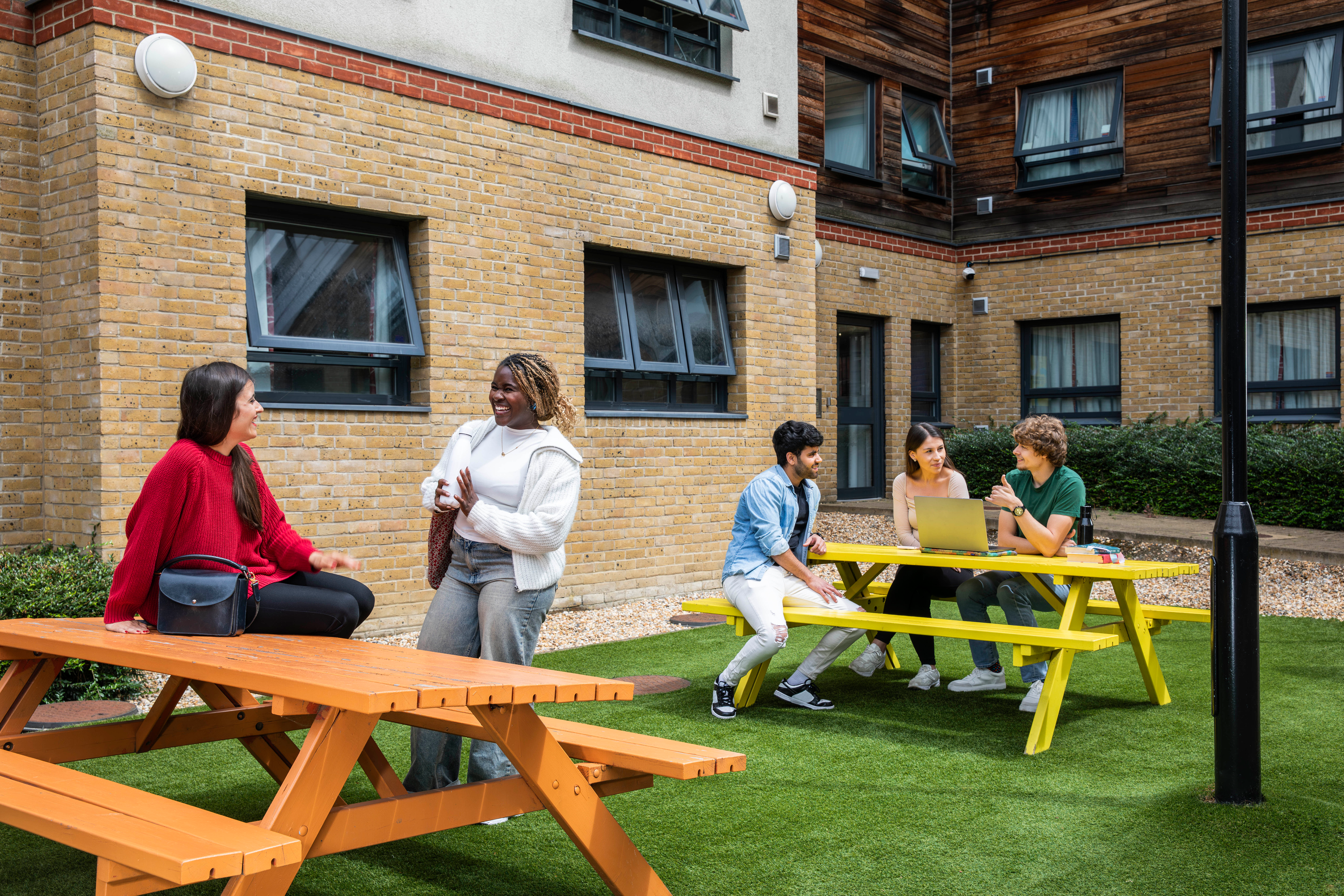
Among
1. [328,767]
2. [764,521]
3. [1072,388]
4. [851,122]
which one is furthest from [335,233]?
[1072,388]

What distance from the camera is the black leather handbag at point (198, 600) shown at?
3.39 metres

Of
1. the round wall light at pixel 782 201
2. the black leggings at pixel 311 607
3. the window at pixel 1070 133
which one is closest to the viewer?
the black leggings at pixel 311 607

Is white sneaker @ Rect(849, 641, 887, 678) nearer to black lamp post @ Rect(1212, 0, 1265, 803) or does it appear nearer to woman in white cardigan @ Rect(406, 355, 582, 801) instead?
black lamp post @ Rect(1212, 0, 1265, 803)

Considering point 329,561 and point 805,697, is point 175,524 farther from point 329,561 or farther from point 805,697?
point 805,697

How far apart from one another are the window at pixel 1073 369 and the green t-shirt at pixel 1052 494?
9845mm

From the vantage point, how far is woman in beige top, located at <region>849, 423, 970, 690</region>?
20.4ft

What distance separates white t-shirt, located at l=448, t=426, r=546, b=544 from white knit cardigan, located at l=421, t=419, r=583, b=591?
3cm

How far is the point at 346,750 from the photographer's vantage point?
2643 millimetres

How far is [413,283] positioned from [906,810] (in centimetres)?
542

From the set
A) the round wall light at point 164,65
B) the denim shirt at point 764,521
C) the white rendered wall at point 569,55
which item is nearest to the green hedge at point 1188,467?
the white rendered wall at point 569,55

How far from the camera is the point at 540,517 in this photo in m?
3.86

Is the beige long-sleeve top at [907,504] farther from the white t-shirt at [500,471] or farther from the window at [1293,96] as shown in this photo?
the window at [1293,96]

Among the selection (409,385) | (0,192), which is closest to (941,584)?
(409,385)

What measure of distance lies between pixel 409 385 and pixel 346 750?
18.5 ft
